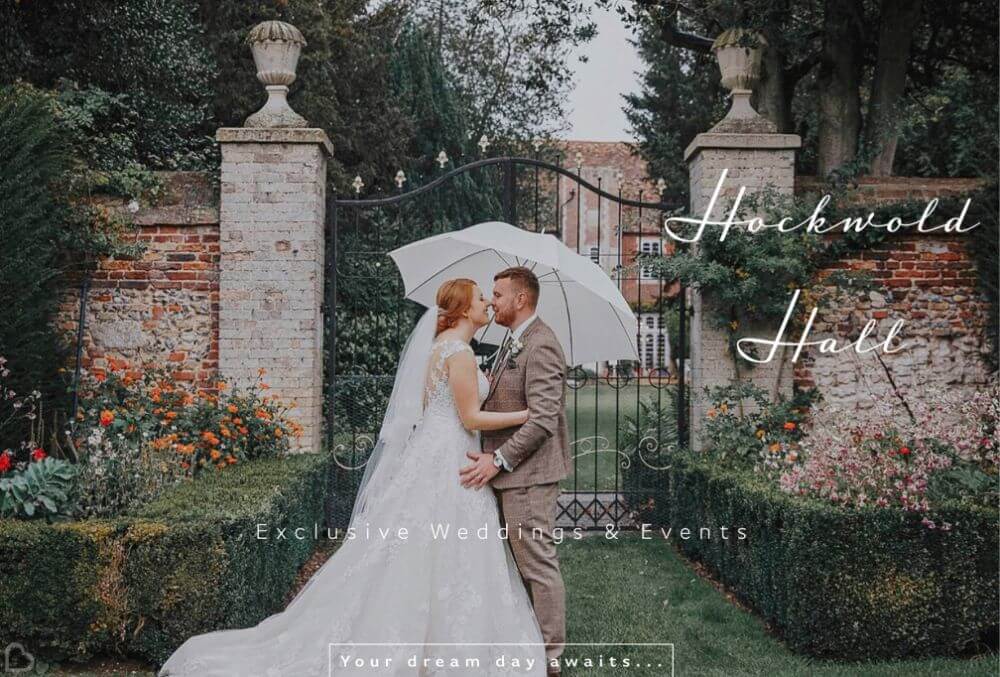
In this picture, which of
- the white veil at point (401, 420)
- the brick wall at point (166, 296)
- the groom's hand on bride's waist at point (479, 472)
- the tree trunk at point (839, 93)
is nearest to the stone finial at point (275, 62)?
the brick wall at point (166, 296)

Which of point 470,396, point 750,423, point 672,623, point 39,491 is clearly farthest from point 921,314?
point 39,491

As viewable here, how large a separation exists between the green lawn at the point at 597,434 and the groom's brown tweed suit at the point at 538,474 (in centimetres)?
185

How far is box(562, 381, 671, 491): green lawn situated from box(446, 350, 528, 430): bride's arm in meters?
1.97

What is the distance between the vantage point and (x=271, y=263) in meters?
7.08

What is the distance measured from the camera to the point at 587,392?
864 inches

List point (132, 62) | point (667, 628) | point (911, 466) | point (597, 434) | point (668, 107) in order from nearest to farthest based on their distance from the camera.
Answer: point (911, 466)
point (667, 628)
point (132, 62)
point (597, 434)
point (668, 107)

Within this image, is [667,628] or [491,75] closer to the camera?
[667,628]

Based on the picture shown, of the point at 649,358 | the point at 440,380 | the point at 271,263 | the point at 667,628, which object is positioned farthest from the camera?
the point at 649,358

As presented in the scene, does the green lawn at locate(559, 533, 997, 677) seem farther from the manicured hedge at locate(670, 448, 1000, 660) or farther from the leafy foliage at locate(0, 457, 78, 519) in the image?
the leafy foliage at locate(0, 457, 78, 519)

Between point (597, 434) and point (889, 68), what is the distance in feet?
17.0

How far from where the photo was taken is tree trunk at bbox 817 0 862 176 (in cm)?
825

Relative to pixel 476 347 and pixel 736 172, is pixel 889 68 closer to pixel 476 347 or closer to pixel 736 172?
pixel 736 172

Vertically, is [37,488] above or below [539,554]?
above

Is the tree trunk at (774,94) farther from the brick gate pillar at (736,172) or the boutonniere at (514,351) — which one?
the boutonniere at (514,351)
